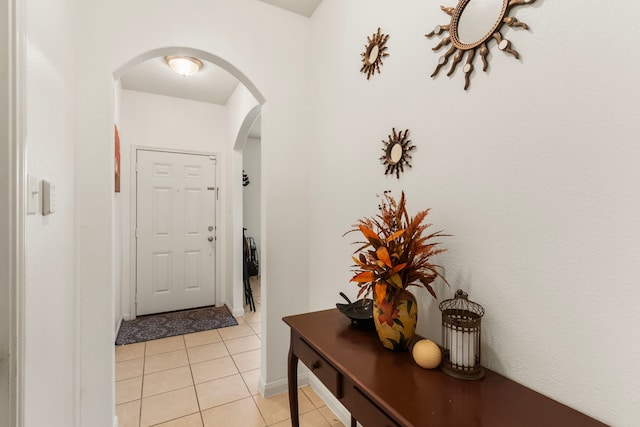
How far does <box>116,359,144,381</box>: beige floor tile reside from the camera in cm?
237

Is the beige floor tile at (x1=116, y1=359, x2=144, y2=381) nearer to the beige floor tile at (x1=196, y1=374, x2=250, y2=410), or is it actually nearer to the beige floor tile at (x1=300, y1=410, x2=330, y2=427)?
the beige floor tile at (x1=196, y1=374, x2=250, y2=410)

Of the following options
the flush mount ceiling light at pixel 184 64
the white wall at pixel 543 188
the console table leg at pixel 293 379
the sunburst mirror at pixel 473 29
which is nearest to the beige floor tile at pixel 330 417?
the console table leg at pixel 293 379

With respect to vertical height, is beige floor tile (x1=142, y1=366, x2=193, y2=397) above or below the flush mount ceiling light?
below

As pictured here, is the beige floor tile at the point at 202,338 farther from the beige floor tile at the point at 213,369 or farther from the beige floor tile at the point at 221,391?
the beige floor tile at the point at 221,391

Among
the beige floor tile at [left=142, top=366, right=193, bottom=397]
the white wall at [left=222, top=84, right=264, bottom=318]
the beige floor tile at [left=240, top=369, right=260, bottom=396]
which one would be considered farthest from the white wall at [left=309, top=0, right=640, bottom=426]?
the white wall at [left=222, top=84, right=264, bottom=318]

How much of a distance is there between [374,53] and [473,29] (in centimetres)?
62

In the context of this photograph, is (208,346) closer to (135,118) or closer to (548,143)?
(135,118)

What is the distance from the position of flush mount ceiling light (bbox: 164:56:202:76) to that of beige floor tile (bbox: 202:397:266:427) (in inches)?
113

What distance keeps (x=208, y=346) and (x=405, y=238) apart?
99.8 inches

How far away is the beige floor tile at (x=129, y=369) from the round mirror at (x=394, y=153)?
2.55m

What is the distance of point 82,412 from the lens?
63.9 inches

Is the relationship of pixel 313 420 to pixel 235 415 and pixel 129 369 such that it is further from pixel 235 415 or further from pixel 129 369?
pixel 129 369

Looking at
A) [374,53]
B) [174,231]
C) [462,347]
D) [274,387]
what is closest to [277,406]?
[274,387]

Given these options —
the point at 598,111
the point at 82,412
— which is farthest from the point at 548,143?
the point at 82,412
